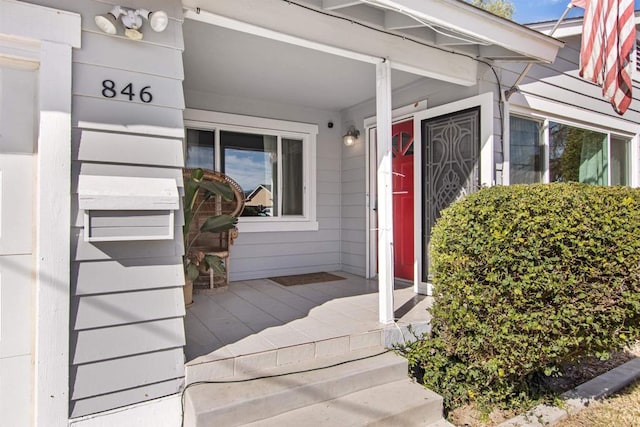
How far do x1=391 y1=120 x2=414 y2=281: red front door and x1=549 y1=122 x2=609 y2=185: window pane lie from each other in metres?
1.61

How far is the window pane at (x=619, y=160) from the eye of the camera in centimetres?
536

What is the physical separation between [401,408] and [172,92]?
2328mm

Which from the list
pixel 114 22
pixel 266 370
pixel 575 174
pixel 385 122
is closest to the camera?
pixel 114 22

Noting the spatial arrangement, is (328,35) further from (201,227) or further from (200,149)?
(200,149)

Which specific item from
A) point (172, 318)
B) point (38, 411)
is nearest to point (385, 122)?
point (172, 318)

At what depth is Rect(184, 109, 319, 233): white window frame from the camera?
451 cm

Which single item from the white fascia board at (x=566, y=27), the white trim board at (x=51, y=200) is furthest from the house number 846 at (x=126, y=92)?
the white fascia board at (x=566, y=27)

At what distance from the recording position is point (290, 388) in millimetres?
2197

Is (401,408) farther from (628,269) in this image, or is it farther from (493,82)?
(493,82)

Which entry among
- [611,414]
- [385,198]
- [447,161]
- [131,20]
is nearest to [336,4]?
[131,20]

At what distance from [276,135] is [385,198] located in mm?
2458

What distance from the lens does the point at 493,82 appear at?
3697 mm

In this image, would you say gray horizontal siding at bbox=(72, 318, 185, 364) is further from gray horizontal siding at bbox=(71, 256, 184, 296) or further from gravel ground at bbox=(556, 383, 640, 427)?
gravel ground at bbox=(556, 383, 640, 427)

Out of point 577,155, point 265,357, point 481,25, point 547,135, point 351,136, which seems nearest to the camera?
point 265,357
